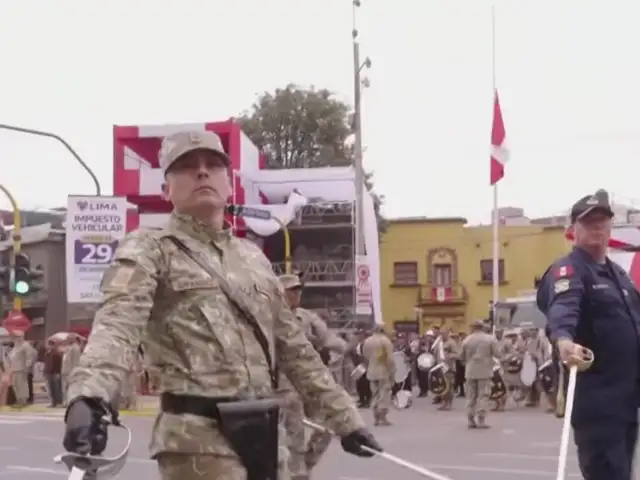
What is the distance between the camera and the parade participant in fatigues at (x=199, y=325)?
369 centimetres

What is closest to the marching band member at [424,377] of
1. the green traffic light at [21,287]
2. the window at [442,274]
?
the green traffic light at [21,287]

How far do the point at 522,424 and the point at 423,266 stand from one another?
41.6m

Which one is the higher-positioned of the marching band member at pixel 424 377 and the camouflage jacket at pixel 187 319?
the camouflage jacket at pixel 187 319

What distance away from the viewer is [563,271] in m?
5.71

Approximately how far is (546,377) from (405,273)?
40743 mm

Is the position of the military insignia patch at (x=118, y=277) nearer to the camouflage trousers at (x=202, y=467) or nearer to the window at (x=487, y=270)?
the camouflage trousers at (x=202, y=467)

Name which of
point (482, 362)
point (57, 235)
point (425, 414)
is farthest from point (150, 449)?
point (57, 235)

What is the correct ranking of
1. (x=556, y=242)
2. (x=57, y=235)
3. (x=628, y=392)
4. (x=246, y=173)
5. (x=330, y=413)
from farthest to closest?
(x=556, y=242)
(x=57, y=235)
(x=246, y=173)
(x=628, y=392)
(x=330, y=413)

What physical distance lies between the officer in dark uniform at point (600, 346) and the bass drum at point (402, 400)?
18.5m

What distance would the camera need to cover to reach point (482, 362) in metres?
18.7

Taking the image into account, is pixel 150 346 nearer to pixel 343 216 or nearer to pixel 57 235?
pixel 343 216

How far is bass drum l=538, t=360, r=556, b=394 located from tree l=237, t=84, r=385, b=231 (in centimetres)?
3342

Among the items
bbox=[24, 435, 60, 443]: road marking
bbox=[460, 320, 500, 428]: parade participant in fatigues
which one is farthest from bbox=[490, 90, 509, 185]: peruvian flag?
bbox=[24, 435, 60, 443]: road marking

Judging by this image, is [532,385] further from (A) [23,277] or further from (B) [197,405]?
(B) [197,405]
